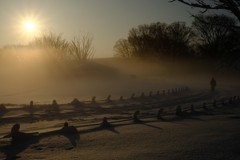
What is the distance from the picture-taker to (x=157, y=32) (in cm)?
8488

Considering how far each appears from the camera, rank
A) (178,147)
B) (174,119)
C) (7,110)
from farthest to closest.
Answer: (7,110), (174,119), (178,147)

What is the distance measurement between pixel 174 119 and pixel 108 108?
23.5ft

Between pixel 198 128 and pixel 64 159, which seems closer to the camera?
pixel 64 159

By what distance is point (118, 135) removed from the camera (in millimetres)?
14258

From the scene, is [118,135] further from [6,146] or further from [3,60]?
[3,60]

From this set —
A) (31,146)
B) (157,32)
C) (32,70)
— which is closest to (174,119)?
(31,146)

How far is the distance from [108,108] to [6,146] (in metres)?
13.3

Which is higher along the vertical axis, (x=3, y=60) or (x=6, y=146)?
(x=3, y=60)

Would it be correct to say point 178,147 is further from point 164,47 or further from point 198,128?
point 164,47

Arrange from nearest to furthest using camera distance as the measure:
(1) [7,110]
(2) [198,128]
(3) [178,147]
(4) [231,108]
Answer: (3) [178,147]
(2) [198,128]
(1) [7,110]
(4) [231,108]

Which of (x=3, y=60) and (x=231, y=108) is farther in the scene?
(x=3, y=60)

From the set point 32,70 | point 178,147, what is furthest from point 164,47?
point 178,147

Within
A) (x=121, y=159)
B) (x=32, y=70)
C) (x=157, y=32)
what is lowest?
(x=121, y=159)

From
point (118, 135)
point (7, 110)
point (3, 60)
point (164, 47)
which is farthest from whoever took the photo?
point (3, 60)
